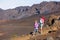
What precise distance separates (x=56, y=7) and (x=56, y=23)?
15351 centimetres

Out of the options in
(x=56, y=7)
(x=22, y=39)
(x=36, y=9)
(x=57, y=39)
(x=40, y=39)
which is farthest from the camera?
(x=36, y=9)

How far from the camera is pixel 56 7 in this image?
558ft

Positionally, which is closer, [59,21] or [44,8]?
[59,21]

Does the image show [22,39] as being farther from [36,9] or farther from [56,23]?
[36,9]

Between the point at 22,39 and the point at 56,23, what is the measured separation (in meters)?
2.81

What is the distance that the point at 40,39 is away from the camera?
1395cm

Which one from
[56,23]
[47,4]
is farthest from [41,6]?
[56,23]

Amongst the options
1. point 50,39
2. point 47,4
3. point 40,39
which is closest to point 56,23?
point 40,39

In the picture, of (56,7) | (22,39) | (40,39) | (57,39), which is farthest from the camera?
(56,7)

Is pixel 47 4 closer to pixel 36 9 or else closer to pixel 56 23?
pixel 36 9

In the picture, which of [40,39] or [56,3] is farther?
[56,3]

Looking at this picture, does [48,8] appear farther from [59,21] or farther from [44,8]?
[59,21]

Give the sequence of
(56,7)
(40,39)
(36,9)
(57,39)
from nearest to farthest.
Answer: (57,39)
(40,39)
(56,7)
(36,9)

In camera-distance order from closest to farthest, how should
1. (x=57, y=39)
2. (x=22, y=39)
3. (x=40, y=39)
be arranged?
(x=57, y=39) → (x=40, y=39) → (x=22, y=39)
